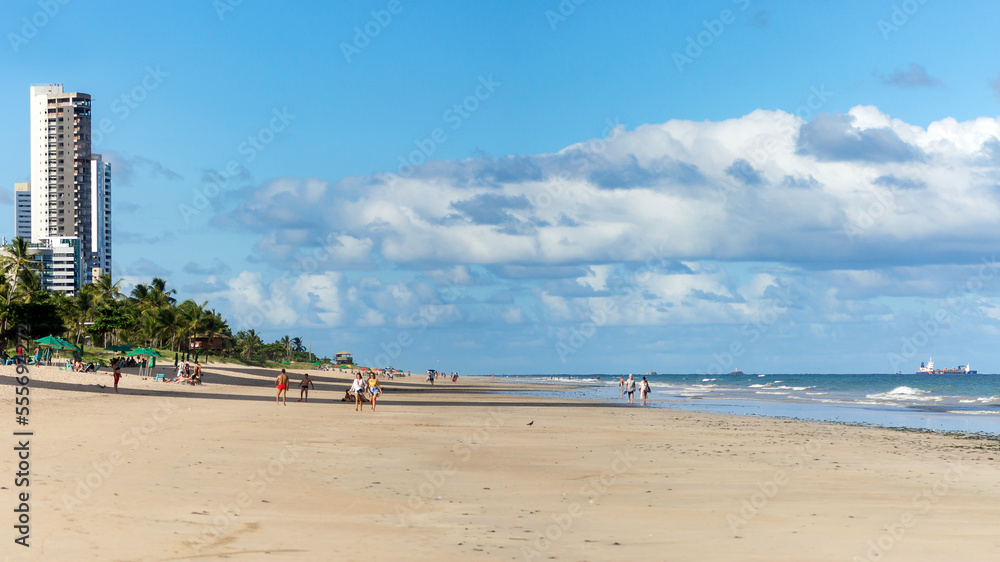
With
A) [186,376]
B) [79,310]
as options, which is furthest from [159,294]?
[186,376]

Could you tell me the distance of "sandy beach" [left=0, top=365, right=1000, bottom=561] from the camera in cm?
994

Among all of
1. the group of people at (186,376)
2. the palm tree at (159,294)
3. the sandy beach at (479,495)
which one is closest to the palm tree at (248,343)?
the palm tree at (159,294)

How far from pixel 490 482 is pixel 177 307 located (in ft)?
390

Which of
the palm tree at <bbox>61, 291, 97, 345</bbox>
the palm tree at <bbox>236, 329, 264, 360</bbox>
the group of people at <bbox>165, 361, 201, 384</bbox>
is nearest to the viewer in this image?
the group of people at <bbox>165, 361, 201, 384</bbox>

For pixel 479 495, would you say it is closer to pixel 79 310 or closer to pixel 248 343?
pixel 79 310

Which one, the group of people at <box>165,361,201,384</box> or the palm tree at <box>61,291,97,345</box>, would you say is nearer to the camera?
the group of people at <box>165,361,201,384</box>

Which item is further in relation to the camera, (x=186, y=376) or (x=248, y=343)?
(x=248, y=343)

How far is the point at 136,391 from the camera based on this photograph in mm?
43875

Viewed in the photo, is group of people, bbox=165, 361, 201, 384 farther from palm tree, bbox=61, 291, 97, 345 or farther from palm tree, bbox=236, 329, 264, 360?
palm tree, bbox=236, 329, 264, 360

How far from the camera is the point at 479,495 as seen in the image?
14.0m

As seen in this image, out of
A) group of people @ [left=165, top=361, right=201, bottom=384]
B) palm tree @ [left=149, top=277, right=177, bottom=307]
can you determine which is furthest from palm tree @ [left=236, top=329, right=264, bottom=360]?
group of people @ [left=165, top=361, right=201, bottom=384]

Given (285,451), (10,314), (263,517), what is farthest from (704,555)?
(10,314)

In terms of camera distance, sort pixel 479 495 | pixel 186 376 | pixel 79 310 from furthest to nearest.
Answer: pixel 79 310, pixel 186 376, pixel 479 495

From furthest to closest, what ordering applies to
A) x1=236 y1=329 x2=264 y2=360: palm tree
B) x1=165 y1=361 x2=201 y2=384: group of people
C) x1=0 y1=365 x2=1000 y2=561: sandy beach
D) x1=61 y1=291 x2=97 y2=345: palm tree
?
1. x1=236 y1=329 x2=264 y2=360: palm tree
2. x1=61 y1=291 x2=97 y2=345: palm tree
3. x1=165 y1=361 x2=201 y2=384: group of people
4. x1=0 y1=365 x2=1000 y2=561: sandy beach
